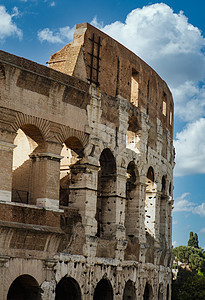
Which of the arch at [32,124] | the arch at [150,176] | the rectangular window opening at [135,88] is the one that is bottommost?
the arch at [150,176]

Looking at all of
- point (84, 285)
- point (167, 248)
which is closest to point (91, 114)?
point (84, 285)

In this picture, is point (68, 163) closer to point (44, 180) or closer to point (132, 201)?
point (132, 201)

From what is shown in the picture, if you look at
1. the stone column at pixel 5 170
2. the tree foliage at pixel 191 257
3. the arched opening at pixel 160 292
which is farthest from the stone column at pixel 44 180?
the tree foliage at pixel 191 257

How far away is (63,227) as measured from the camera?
1830cm

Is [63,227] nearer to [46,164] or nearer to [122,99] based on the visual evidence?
[46,164]

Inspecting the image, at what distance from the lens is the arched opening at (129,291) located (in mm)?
22094

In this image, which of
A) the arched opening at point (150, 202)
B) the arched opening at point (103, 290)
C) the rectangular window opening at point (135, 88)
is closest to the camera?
the arched opening at point (103, 290)

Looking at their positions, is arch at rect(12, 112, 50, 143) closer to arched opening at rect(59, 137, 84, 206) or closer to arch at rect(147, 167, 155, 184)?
arched opening at rect(59, 137, 84, 206)

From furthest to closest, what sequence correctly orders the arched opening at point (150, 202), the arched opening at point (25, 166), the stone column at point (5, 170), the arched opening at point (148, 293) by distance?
the arched opening at point (150, 202) → the arched opening at point (148, 293) → the arched opening at point (25, 166) → the stone column at point (5, 170)

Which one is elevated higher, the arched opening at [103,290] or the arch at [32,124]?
the arch at [32,124]

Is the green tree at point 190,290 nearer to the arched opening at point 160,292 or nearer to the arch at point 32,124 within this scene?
the arched opening at point 160,292

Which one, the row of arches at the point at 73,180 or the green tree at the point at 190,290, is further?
the green tree at the point at 190,290

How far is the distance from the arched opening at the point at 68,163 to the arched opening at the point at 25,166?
4.29 feet

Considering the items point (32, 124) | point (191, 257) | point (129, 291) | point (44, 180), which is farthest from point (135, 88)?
point (191, 257)
